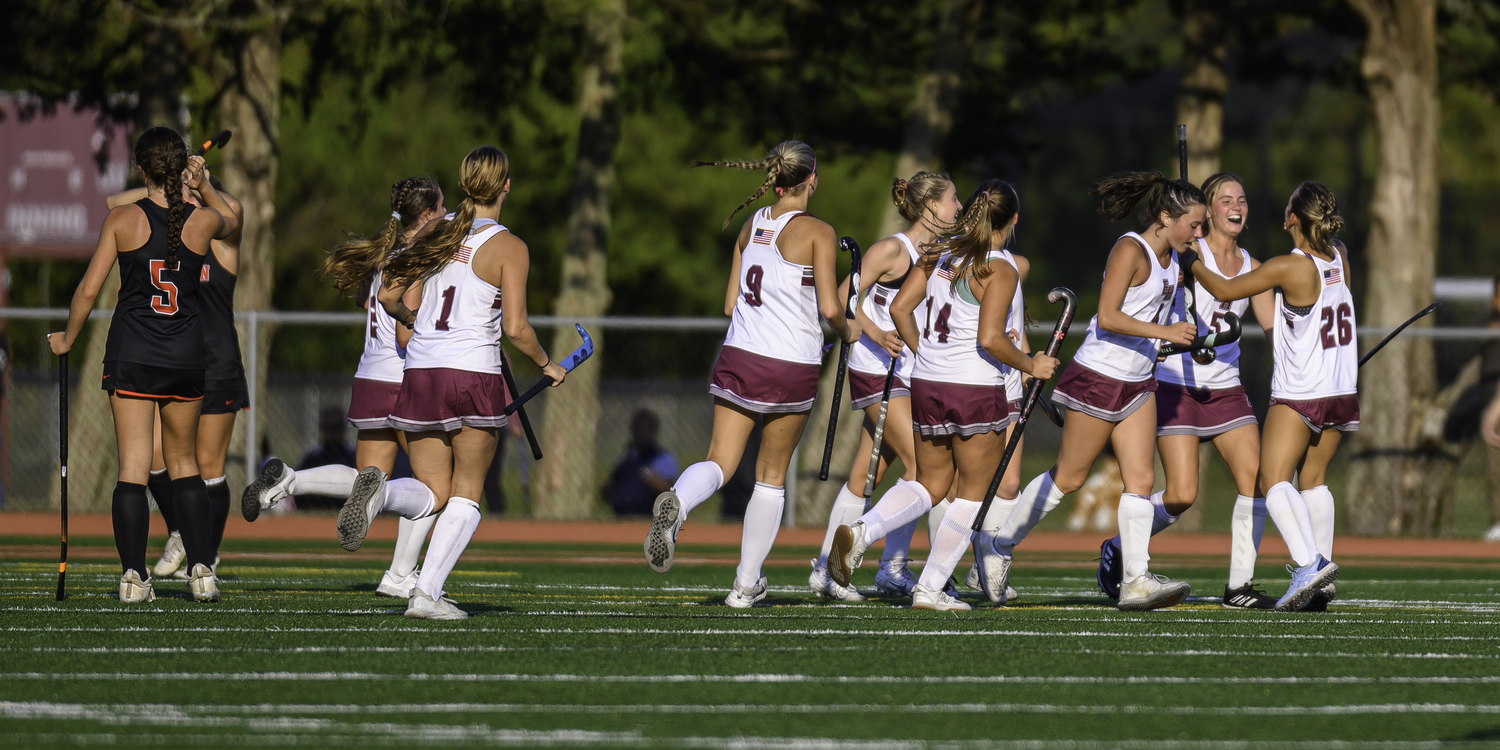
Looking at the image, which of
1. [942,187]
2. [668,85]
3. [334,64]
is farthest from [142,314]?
[668,85]

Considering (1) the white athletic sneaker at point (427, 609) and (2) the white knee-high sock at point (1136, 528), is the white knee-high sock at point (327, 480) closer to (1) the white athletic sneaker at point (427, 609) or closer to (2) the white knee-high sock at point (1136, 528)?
(1) the white athletic sneaker at point (427, 609)

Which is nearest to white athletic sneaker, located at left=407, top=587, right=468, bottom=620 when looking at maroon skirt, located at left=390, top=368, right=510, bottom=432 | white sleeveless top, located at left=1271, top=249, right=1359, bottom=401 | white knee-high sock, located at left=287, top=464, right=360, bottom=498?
maroon skirt, located at left=390, top=368, right=510, bottom=432

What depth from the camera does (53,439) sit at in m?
19.8

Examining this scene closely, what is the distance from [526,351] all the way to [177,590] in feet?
8.68

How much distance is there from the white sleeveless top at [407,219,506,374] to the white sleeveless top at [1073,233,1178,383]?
274cm

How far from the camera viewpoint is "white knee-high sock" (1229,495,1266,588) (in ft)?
29.1

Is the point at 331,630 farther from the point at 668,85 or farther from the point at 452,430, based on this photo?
the point at 668,85

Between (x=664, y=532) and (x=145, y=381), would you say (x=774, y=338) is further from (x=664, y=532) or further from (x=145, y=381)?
(x=145, y=381)

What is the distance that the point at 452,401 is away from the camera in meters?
7.45

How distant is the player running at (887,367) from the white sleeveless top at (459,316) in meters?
2.06

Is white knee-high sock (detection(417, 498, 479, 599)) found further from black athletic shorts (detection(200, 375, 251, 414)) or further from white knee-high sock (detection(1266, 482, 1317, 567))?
white knee-high sock (detection(1266, 482, 1317, 567))

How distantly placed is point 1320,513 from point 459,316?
4.21 meters

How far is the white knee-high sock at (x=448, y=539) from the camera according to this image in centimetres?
749

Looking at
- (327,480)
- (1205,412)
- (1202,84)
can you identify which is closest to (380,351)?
(327,480)
